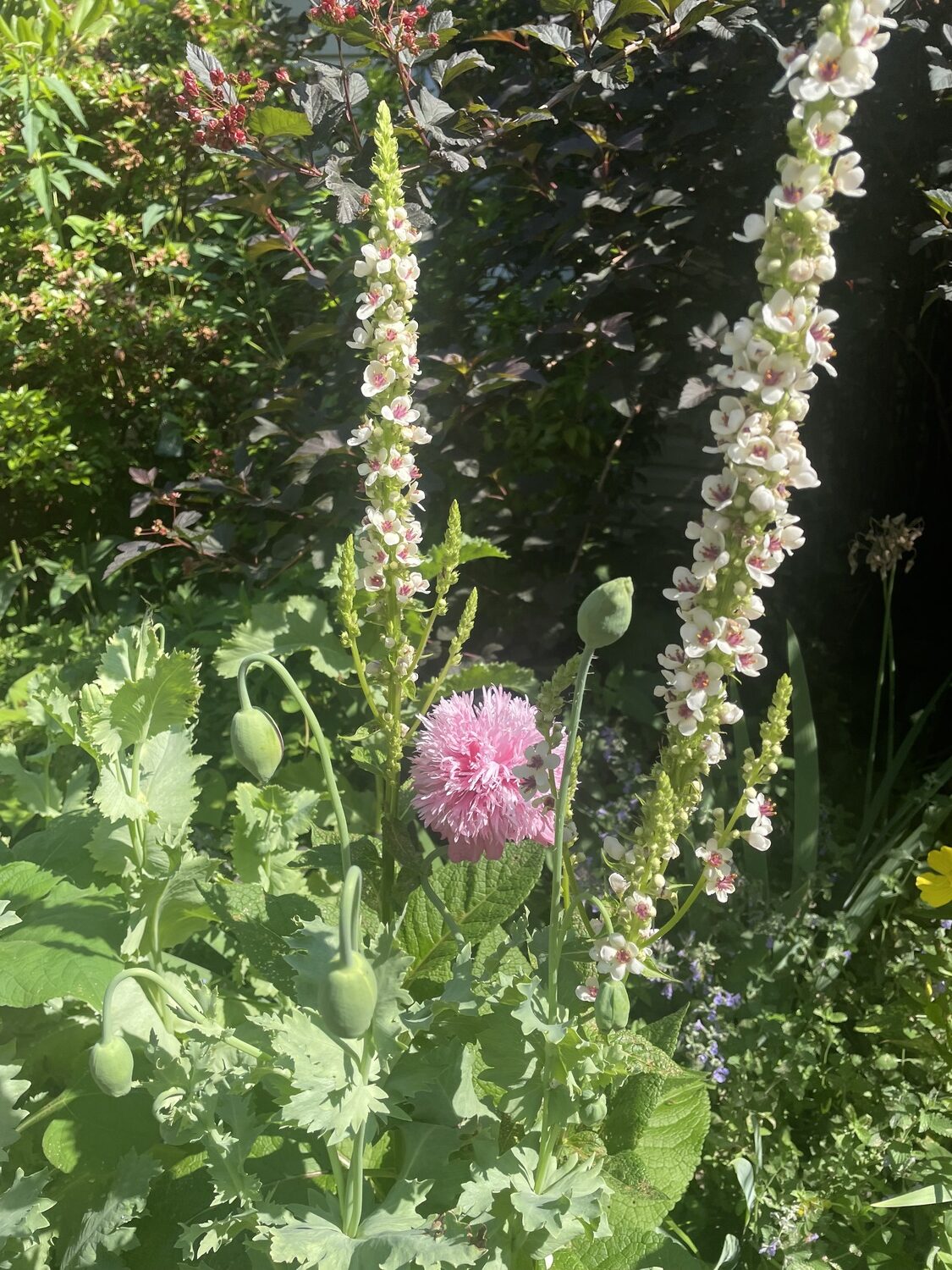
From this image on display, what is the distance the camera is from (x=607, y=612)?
28.5 inches

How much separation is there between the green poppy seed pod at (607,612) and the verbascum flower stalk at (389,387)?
310 millimetres

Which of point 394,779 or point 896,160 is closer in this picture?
point 394,779

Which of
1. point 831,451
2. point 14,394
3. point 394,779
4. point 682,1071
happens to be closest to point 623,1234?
point 682,1071

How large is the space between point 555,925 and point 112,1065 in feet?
1.22

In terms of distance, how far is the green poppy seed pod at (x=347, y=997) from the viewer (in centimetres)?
61

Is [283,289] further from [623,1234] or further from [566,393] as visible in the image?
[623,1234]

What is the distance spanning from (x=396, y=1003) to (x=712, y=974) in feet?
3.63

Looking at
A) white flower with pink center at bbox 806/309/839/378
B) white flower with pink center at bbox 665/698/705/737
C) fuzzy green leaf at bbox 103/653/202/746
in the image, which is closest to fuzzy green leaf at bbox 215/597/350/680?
fuzzy green leaf at bbox 103/653/202/746

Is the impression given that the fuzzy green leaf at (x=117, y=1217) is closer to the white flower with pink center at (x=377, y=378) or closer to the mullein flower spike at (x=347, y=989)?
the mullein flower spike at (x=347, y=989)

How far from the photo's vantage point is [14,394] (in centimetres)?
265

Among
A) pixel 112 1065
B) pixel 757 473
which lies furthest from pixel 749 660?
pixel 112 1065

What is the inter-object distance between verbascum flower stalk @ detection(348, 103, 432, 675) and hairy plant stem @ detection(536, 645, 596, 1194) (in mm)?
298

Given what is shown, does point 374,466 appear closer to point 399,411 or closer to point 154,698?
point 399,411

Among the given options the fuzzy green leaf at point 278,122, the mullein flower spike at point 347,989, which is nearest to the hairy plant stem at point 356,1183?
the mullein flower spike at point 347,989
